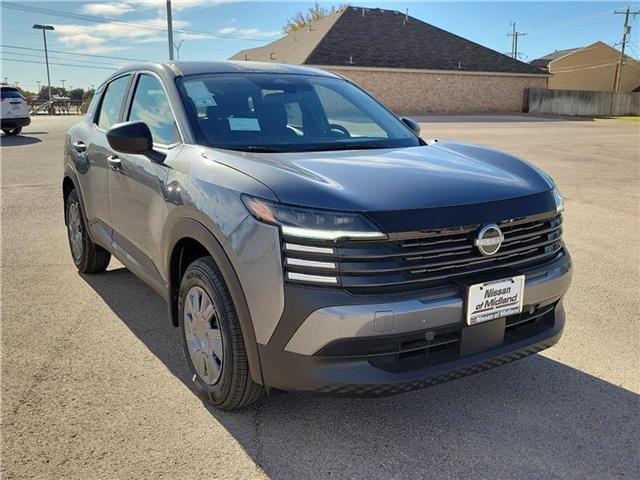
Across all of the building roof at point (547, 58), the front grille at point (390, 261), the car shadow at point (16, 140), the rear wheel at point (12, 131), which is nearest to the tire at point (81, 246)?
the front grille at point (390, 261)

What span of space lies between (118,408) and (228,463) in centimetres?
78

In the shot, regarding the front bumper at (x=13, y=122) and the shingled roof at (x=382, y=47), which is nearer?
the front bumper at (x=13, y=122)

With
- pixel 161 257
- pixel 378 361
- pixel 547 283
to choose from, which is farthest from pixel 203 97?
pixel 547 283

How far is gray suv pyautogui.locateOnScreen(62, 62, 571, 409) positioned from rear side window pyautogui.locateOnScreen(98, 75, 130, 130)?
80 centimetres

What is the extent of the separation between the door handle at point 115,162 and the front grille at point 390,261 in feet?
6.50

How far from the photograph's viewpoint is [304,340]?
2393 mm

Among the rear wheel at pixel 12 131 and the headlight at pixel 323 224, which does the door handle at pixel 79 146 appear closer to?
the headlight at pixel 323 224

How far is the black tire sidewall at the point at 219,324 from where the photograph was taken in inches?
106

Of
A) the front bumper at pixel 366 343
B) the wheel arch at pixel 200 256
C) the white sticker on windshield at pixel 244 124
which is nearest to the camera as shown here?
the front bumper at pixel 366 343

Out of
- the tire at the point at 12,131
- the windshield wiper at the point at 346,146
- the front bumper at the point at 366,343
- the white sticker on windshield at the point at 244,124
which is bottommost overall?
the tire at the point at 12,131

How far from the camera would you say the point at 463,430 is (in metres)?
2.83

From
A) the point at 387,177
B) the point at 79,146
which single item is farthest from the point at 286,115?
the point at 79,146

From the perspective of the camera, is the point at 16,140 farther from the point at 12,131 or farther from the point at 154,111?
the point at 154,111

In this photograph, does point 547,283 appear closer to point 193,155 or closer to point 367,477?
point 367,477
